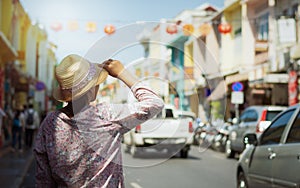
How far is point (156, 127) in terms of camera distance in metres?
3.32

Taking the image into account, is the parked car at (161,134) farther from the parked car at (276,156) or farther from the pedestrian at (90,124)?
the parked car at (276,156)

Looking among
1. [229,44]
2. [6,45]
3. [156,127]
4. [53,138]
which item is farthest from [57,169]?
[229,44]

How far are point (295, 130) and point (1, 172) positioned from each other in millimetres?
9124

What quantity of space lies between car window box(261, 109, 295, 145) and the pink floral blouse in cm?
423

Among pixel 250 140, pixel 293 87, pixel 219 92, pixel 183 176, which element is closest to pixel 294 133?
pixel 250 140

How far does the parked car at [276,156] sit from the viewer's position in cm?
598

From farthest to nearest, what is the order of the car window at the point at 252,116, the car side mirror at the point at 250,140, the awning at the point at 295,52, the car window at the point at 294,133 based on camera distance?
the awning at the point at 295,52, the car window at the point at 252,116, the car side mirror at the point at 250,140, the car window at the point at 294,133

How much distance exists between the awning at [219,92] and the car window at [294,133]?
2202 millimetres

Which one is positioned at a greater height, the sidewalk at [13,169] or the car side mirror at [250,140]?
the car side mirror at [250,140]

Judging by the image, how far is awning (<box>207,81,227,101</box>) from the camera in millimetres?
3527

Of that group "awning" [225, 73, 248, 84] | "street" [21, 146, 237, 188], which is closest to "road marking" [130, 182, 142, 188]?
"street" [21, 146, 237, 188]

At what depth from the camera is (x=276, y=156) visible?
652cm

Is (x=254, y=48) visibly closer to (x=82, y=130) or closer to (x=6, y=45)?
(x=6, y=45)

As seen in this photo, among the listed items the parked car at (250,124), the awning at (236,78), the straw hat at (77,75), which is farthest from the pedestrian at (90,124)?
the awning at (236,78)
